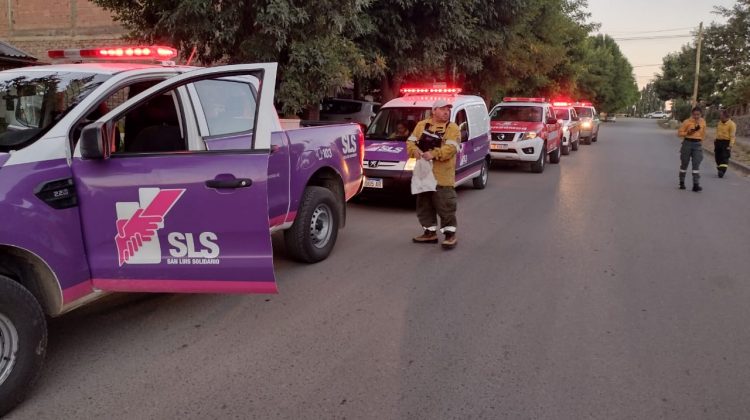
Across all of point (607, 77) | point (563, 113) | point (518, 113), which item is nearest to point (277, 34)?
point (518, 113)

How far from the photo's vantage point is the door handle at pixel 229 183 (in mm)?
3541

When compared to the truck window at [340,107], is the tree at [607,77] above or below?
above

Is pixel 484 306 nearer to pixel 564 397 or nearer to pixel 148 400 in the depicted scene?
pixel 564 397

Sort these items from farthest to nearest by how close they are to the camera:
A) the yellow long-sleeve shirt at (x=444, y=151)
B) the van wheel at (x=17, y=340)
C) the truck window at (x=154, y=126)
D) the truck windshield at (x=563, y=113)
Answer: the truck windshield at (x=563, y=113) < the yellow long-sleeve shirt at (x=444, y=151) < the truck window at (x=154, y=126) < the van wheel at (x=17, y=340)

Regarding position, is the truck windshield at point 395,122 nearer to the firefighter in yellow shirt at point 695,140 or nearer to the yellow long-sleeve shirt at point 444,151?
the yellow long-sleeve shirt at point 444,151

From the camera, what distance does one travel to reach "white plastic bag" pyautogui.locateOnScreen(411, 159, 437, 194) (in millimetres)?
6648

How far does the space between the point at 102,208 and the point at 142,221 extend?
9.4 inches

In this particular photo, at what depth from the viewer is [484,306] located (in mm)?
4844

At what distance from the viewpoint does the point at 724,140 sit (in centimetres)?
1358

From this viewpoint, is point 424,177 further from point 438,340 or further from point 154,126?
point 154,126

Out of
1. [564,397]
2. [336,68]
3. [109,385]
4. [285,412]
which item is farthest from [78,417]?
[336,68]

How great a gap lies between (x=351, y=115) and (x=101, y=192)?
48.4 ft

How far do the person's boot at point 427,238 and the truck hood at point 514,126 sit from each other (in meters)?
8.13

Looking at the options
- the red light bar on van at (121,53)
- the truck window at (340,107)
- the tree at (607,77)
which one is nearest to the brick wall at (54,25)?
the truck window at (340,107)
